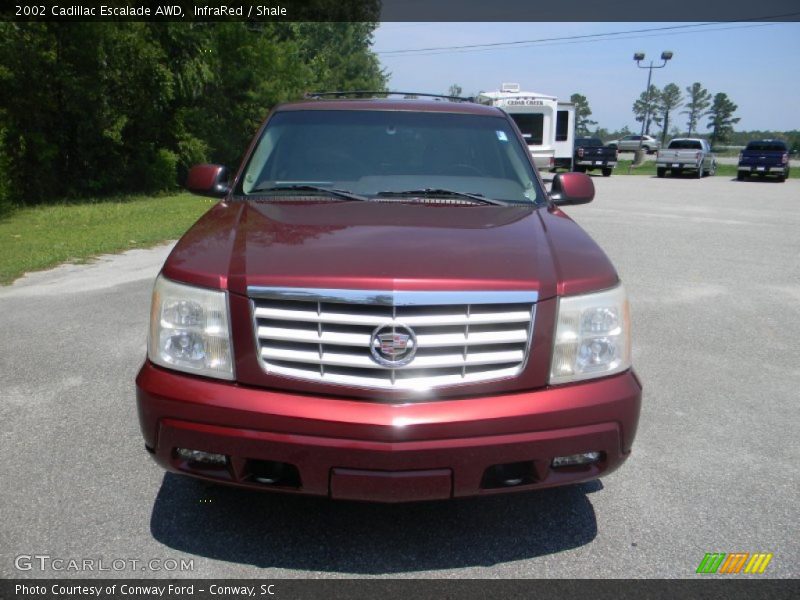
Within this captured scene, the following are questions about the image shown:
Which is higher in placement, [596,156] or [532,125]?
[532,125]

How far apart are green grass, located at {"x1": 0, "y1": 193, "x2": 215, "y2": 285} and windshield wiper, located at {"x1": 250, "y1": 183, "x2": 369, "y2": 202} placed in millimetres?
5308

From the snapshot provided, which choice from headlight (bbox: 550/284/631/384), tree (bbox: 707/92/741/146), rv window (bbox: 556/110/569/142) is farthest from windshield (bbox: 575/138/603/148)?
tree (bbox: 707/92/741/146)

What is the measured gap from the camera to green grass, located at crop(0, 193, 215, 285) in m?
9.46

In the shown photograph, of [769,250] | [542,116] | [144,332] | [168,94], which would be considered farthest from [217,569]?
[542,116]

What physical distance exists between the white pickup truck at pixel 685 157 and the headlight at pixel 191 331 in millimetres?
34281

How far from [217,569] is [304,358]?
0.91m

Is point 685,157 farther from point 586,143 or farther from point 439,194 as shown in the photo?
point 439,194

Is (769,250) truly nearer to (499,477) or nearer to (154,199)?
(499,477)

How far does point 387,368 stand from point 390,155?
6.06ft

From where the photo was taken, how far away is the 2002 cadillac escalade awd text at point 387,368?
2.58 meters

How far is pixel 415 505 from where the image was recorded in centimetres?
334

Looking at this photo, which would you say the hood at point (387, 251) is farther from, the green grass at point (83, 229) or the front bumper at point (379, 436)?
the green grass at point (83, 229)

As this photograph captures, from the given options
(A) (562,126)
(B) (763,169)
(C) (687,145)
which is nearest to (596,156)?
(C) (687,145)

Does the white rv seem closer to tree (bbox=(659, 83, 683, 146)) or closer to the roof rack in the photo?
the roof rack
